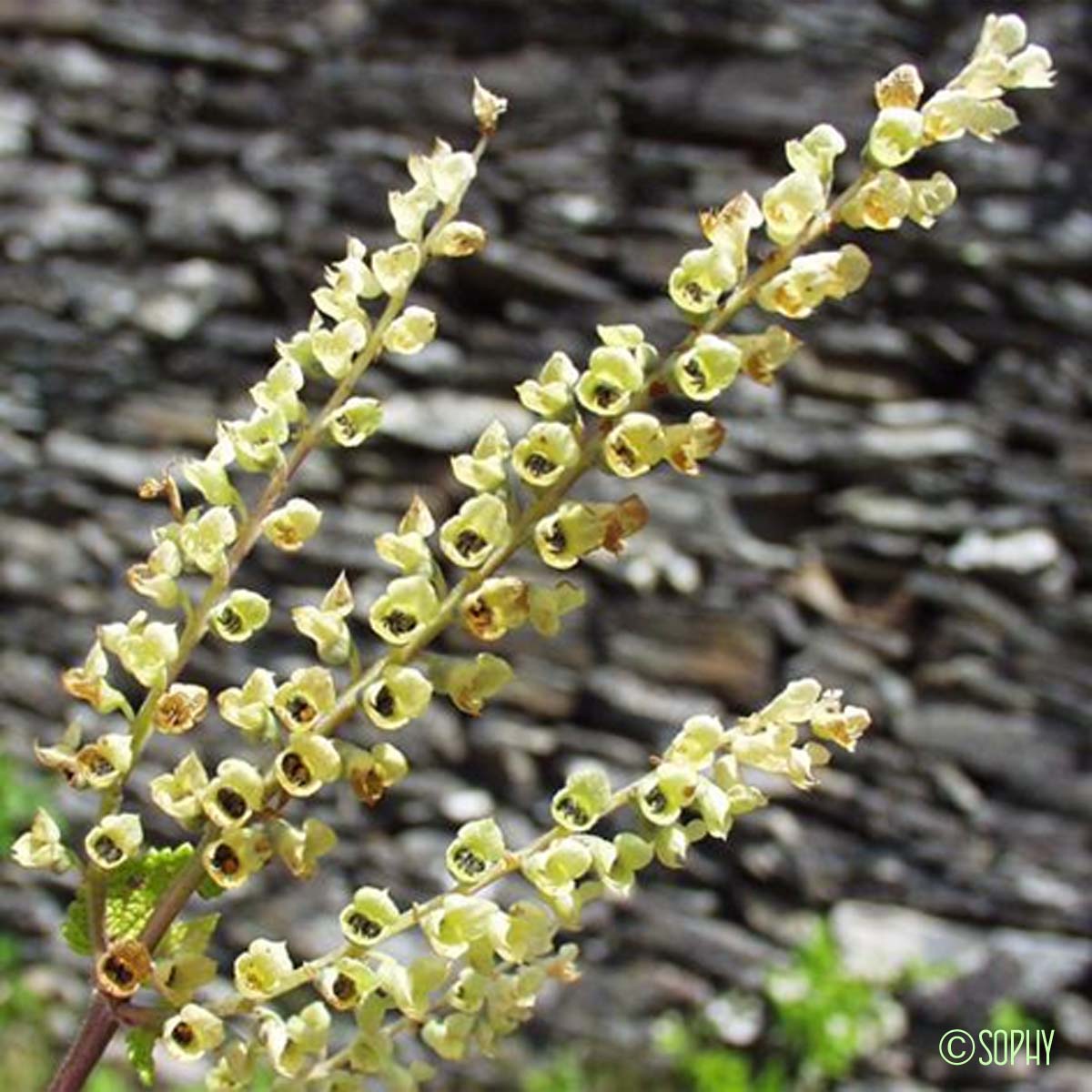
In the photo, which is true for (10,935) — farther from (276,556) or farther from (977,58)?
(977,58)

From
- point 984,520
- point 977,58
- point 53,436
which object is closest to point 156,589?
point 977,58

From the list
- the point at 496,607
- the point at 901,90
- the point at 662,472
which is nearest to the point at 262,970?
the point at 496,607

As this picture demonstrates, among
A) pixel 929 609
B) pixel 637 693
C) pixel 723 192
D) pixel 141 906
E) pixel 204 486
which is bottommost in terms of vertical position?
pixel 141 906

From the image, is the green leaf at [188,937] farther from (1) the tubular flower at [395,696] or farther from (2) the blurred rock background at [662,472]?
(2) the blurred rock background at [662,472]

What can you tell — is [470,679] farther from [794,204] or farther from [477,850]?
[794,204]

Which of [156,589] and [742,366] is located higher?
[742,366]

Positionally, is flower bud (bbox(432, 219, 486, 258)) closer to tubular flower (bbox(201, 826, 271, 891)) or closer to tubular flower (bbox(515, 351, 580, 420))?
tubular flower (bbox(515, 351, 580, 420))
